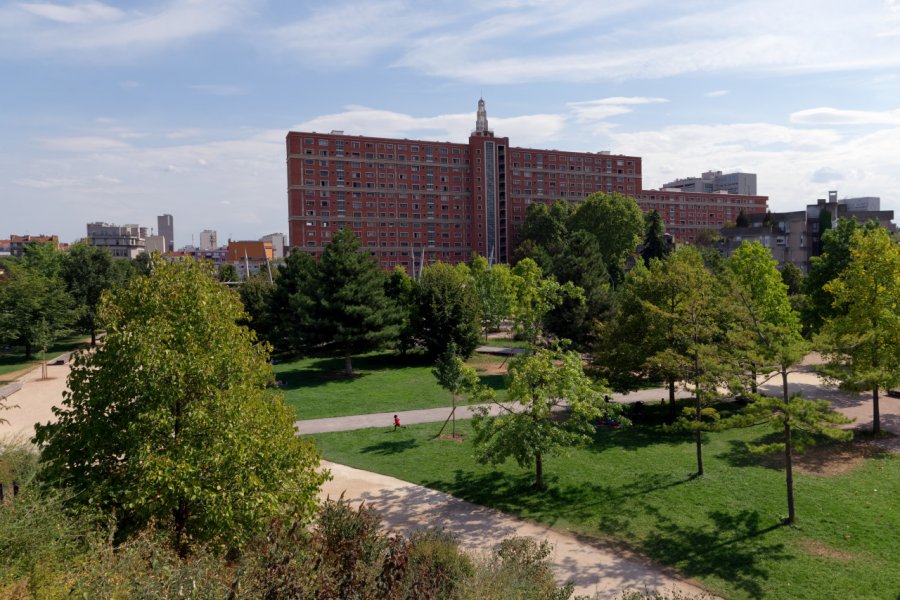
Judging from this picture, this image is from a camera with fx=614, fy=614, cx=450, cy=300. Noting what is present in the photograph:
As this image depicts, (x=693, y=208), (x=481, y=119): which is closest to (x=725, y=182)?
(x=693, y=208)

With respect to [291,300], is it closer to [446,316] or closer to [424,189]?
[446,316]

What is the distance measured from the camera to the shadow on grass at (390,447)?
72.9ft

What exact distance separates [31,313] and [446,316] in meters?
31.3

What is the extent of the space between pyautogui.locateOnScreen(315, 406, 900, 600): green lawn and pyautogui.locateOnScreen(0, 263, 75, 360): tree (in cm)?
3302

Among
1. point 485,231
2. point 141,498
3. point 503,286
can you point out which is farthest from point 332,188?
point 141,498

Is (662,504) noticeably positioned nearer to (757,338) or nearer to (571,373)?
(571,373)

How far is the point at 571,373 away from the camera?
17.7m

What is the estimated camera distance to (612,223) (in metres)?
80.5

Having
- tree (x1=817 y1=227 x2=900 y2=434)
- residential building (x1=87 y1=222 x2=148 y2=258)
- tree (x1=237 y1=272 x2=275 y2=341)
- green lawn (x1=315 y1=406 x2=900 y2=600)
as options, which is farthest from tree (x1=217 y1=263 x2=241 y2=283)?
residential building (x1=87 y1=222 x2=148 y2=258)

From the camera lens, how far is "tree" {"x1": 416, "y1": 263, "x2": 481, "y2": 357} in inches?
1542

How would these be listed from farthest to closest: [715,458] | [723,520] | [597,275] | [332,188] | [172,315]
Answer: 1. [332,188]
2. [597,275]
3. [715,458]
4. [723,520]
5. [172,315]

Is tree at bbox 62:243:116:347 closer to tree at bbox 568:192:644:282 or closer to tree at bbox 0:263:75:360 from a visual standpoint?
tree at bbox 0:263:75:360

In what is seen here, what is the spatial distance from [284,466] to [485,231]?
93.6 m

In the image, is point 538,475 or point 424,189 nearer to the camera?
point 538,475
